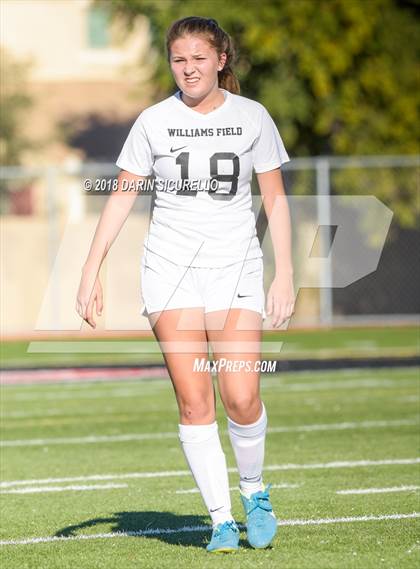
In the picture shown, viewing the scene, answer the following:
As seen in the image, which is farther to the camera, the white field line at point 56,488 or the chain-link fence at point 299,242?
the chain-link fence at point 299,242

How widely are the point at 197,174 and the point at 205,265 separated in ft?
1.20

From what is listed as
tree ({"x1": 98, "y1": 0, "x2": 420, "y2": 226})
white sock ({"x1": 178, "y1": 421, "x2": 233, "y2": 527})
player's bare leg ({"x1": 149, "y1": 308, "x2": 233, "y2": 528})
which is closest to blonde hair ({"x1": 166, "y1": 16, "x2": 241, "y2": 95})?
player's bare leg ({"x1": 149, "y1": 308, "x2": 233, "y2": 528})

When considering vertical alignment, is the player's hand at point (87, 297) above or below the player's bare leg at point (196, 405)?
above

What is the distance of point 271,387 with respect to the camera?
13539 mm

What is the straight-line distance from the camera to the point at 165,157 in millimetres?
5570

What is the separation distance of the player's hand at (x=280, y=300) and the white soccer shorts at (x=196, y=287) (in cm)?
6

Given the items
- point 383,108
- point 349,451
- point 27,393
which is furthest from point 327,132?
point 349,451

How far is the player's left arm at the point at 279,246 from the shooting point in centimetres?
562

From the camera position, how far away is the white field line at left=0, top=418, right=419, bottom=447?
32.8ft

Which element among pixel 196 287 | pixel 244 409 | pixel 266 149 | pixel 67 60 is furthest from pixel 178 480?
pixel 67 60

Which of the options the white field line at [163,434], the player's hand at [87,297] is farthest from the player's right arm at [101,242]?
the white field line at [163,434]

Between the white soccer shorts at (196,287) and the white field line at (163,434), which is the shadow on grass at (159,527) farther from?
the white field line at (163,434)

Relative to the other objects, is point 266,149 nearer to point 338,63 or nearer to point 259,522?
point 259,522

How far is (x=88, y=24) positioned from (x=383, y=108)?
53.2ft
